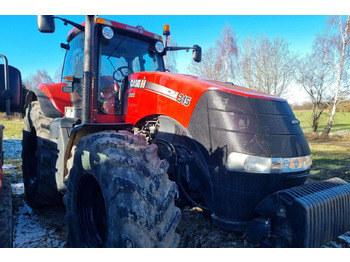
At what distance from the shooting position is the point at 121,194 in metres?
1.61

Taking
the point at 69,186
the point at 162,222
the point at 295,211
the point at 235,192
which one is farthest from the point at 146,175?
the point at 295,211

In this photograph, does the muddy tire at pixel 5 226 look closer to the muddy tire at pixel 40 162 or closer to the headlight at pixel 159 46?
the muddy tire at pixel 40 162

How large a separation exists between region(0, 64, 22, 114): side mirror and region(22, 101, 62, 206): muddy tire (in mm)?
925

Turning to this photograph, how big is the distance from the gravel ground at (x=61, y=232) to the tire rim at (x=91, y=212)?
0.56 meters

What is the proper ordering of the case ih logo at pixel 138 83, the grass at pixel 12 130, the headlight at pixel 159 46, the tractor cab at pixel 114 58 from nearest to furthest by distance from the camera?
the case ih logo at pixel 138 83 < the tractor cab at pixel 114 58 < the headlight at pixel 159 46 < the grass at pixel 12 130

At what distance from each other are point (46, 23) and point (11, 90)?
2.30 feet

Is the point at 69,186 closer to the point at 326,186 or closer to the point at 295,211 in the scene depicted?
the point at 295,211

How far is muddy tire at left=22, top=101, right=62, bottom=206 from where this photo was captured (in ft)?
9.99

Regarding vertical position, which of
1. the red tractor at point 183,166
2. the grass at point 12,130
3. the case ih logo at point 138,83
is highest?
the case ih logo at point 138,83

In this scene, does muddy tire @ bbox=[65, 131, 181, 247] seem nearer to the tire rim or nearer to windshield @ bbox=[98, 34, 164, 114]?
the tire rim

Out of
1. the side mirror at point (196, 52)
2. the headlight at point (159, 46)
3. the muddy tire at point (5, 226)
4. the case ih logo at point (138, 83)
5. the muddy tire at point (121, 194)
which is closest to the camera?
the muddy tire at point (121, 194)

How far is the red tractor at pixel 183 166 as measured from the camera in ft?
5.48

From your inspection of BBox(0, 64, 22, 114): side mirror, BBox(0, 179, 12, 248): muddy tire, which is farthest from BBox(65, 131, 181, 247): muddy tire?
BBox(0, 64, 22, 114): side mirror

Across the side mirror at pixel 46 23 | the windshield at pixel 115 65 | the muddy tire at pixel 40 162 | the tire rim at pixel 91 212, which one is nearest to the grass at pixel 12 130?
the muddy tire at pixel 40 162
